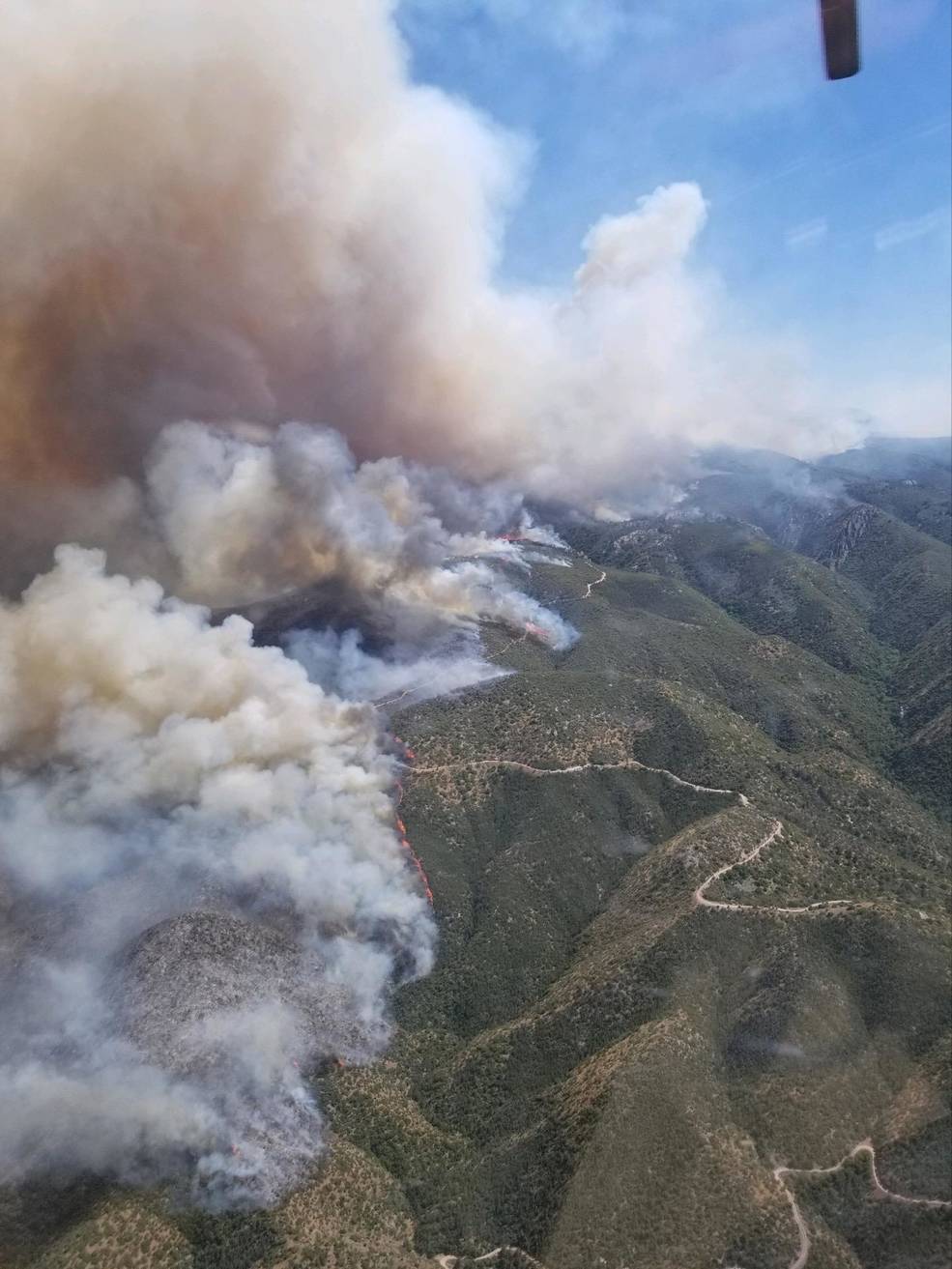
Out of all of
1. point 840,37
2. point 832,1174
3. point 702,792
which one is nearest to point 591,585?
point 702,792

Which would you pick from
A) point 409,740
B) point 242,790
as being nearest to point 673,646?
point 409,740

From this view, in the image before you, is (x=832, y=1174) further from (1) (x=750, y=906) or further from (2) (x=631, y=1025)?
(1) (x=750, y=906)

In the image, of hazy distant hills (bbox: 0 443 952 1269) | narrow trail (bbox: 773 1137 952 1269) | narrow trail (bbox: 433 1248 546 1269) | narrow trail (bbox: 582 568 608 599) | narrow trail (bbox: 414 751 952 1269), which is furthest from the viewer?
narrow trail (bbox: 582 568 608 599)

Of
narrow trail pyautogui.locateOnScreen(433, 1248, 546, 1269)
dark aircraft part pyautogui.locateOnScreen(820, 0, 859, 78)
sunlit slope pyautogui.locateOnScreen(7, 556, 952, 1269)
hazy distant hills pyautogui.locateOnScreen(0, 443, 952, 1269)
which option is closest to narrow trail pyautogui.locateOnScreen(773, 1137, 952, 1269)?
hazy distant hills pyautogui.locateOnScreen(0, 443, 952, 1269)

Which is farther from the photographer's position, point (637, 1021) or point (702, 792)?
point (702, 792)

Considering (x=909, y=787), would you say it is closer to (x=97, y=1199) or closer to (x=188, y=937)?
(x=188, y=937)

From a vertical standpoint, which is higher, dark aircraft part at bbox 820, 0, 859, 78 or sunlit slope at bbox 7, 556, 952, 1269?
dark aircraft part at bbox 820, 0, 859, 78

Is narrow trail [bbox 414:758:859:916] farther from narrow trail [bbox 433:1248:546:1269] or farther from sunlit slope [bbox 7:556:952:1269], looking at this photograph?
narrow trail [bbox 433:1248:546:1269]
